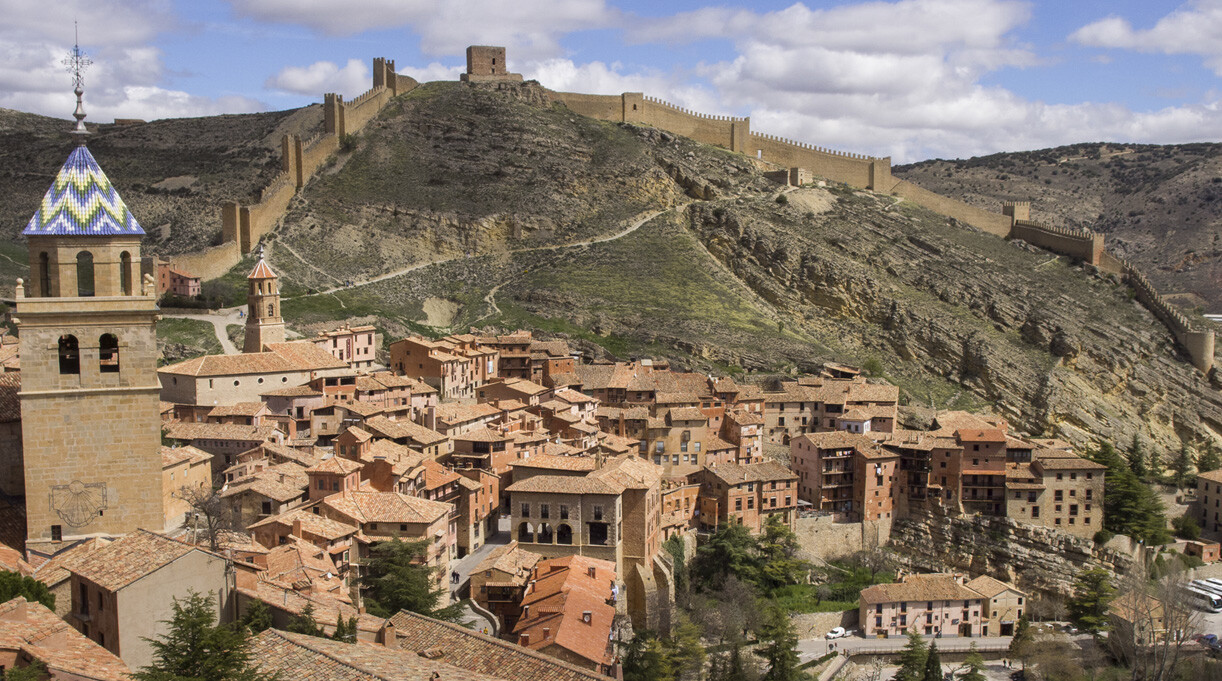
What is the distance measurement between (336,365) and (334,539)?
17.5m

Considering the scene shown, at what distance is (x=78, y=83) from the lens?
17.6 metres

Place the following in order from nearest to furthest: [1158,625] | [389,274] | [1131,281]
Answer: [1158,625]
[389,274]
[1131,281]

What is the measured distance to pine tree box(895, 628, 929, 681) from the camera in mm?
31719

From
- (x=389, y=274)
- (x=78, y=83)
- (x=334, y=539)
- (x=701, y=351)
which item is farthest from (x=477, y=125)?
(x=78, y=83)

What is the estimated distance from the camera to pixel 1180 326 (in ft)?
223

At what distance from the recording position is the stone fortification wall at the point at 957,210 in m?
79.9

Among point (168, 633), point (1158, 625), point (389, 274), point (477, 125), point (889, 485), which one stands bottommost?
point (1158, 625)

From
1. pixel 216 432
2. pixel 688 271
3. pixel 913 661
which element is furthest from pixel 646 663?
pixel 688 271

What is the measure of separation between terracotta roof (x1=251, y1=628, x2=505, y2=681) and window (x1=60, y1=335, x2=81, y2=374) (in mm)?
4696

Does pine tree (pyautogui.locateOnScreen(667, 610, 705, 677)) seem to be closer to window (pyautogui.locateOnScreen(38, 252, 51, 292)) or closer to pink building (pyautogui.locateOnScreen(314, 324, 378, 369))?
window (pyautogui.locateOnScreen(38, 252, 51, 292))

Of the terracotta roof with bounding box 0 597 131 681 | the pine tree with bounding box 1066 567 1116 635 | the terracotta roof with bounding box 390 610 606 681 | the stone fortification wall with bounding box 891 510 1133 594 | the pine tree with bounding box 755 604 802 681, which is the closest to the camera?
the terracotta roof with bounding box 0 597 131 681

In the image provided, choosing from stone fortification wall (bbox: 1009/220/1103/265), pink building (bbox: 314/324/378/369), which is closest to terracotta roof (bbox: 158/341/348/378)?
pink building (bbox: 314/324/378/369)

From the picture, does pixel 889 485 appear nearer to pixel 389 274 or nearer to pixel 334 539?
pixel 334 539

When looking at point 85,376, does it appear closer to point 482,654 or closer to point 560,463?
point 482,654
